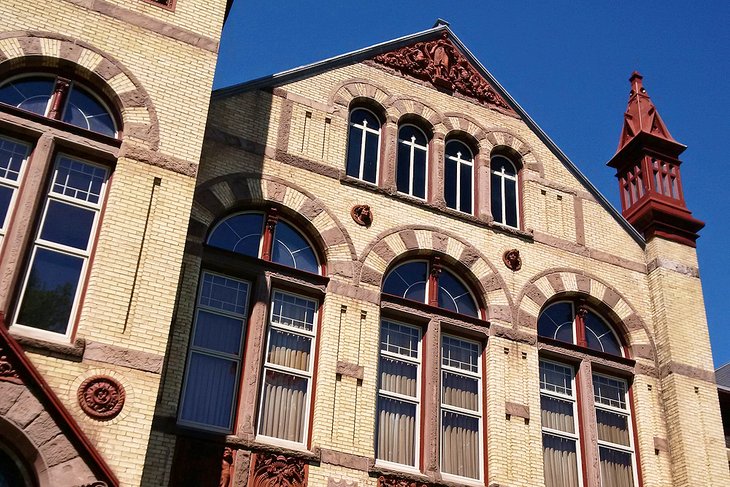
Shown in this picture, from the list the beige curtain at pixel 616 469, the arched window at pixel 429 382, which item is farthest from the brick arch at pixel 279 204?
the beige curtain at pixel 616 469

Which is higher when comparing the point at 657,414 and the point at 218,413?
the point at 657,414

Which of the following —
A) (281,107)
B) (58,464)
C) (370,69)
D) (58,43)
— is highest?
(370,69)

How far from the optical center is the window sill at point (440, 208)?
1698 centimetres

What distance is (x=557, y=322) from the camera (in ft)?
58.2

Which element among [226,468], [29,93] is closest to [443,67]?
[29,93]

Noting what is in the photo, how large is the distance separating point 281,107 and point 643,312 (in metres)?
8.07

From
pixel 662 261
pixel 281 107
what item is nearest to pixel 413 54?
pixel 281 107

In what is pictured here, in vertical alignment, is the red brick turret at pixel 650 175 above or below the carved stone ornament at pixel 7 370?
above

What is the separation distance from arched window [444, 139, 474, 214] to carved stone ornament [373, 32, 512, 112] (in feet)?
4.50

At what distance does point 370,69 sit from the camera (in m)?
18.9

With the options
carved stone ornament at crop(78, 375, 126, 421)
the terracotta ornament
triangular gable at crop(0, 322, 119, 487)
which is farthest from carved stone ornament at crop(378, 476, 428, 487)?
triangular gable at crop(0, 322, 119, 487)

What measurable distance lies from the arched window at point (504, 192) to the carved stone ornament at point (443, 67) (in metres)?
1.39

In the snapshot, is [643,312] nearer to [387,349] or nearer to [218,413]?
[387,349]

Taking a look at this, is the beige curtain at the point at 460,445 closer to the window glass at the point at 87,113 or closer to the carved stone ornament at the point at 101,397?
the carved stone ornament at the point at 101,397
